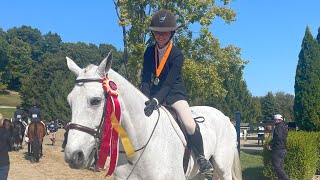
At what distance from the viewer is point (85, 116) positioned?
10.9ft

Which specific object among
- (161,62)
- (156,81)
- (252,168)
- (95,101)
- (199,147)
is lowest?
(252,168)

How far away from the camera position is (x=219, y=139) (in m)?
5.93

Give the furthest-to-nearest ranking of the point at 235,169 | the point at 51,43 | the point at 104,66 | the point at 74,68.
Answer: the point at 51,43, the point at 235,169, the point at 74,68, the point at 104,66

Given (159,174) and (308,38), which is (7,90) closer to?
(308,38)

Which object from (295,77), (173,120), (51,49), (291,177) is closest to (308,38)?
(295,77)

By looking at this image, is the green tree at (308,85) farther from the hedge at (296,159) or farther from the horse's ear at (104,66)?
the horse's ear at (104,66)

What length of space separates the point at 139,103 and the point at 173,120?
57cm

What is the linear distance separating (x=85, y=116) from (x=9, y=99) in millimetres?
80479

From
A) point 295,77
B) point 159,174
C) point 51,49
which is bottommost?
point 159,174

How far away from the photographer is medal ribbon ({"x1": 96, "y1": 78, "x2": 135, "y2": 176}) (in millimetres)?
3502

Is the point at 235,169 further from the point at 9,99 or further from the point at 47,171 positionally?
the point at 9,99

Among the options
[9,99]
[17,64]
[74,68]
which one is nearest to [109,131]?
[74,68]

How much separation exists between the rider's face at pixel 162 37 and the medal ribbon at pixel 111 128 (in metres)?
0.98

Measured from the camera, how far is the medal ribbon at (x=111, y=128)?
3.50 metres
